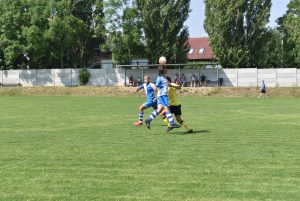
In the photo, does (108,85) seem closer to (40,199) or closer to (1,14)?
(1,14)

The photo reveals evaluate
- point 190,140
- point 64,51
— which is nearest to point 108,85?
point 64,51

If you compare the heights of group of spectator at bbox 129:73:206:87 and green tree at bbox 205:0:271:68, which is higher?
green tree at bbox 205:0:271:68

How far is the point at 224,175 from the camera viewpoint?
7867 millimetres

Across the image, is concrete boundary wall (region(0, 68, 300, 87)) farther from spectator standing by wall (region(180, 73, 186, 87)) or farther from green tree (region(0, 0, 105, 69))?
green tree (region(0, 0, 105, 69))

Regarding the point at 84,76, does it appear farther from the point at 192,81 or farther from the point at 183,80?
the point at 192,81

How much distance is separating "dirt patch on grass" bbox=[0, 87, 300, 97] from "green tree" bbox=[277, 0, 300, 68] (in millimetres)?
12281

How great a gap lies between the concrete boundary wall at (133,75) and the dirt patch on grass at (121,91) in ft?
14.0

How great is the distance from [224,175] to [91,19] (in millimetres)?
61910

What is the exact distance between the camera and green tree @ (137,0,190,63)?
60.0m

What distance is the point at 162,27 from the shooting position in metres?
60.2

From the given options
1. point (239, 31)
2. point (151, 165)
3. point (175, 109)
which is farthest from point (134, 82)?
point (151, 165)

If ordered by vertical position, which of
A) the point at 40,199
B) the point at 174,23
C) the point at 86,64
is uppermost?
the point at 174,23

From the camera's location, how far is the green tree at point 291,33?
5946 centimetres

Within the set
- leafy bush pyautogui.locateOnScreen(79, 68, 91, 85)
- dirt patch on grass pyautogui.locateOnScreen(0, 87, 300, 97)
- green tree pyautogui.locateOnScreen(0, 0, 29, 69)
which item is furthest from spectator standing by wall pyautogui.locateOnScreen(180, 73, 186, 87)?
green tree pyautogui.locateOnScreen(0, 0, 29, 69)
